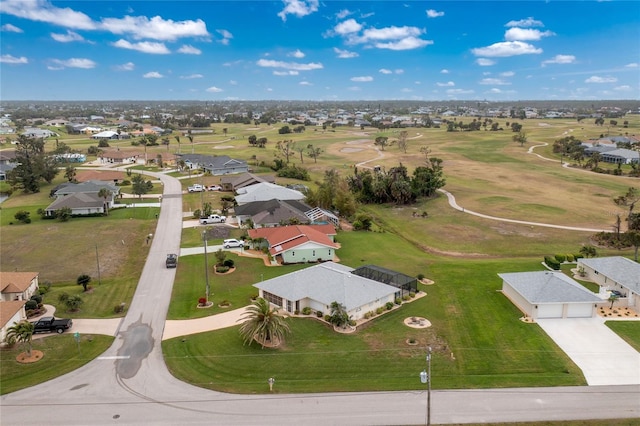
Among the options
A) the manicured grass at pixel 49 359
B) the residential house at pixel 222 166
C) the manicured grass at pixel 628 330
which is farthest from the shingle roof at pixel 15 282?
the residential house at pixel 222 166

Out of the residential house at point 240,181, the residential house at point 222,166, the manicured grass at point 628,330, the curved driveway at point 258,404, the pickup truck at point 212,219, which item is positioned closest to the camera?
the curved driveway at point 258,404

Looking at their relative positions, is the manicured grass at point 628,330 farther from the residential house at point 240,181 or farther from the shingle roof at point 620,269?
the residential house at point 240,181

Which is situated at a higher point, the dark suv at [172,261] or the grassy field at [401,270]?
the dark suv at [172,261]

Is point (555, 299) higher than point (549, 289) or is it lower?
lower

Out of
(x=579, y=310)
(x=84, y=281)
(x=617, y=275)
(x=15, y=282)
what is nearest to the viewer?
(x=579, y=310)

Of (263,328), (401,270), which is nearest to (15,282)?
(263,328)

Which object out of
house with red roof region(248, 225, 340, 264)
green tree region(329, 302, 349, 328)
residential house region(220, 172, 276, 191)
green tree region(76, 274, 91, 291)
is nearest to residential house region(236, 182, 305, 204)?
residential house region(220, 172, 276, 191)

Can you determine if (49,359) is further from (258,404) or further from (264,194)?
(264,194)
